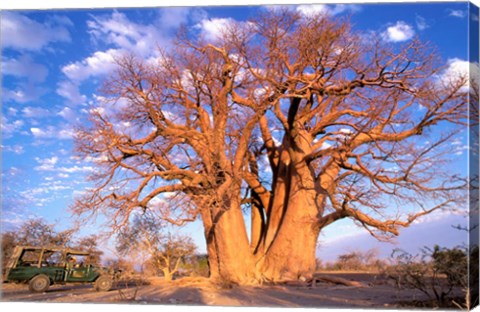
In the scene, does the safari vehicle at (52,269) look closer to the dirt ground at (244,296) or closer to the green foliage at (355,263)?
the dirt ground at (244,296)

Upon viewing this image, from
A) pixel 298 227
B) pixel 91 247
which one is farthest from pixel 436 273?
pixel 91 247

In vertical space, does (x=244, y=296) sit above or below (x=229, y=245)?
below

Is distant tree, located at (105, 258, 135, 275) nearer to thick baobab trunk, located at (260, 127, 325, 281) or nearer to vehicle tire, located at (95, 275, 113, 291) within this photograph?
vehicle tire, located at (95, 275, 113, 291)

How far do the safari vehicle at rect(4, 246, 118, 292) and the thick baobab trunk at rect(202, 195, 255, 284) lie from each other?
1.73 metres

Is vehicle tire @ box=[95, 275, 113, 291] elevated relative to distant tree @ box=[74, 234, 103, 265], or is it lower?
lower

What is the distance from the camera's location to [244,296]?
6.49 m

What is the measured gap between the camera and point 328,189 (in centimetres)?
823

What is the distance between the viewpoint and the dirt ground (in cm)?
582

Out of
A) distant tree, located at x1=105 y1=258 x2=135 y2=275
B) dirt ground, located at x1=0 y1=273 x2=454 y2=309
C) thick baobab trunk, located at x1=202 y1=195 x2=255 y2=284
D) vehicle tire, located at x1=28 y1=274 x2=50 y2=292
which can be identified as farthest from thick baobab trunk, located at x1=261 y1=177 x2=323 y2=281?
vehicle tire, located at x1=28 y1=274 x2=50 y2=292

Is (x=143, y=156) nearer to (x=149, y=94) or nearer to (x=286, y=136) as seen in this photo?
(x=149, y=94)

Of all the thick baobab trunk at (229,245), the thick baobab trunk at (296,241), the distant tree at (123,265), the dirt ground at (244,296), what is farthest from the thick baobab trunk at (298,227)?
the distant tree at (123,265)

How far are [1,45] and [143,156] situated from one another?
105 inches

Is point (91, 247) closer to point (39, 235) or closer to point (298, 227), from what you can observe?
point (39, 235)

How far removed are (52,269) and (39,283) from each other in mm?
380
